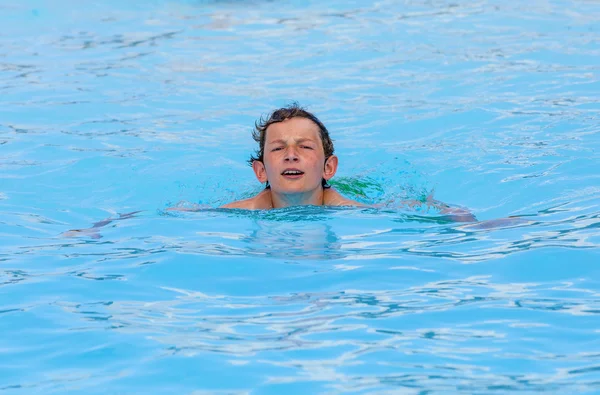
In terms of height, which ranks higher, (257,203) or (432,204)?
(257,203)

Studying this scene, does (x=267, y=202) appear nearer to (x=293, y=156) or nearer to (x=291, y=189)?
(x=291, y=189)

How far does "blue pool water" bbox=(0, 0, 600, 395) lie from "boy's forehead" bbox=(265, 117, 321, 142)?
0.49m

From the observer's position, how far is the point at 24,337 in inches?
162

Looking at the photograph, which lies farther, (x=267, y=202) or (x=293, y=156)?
(x=267, y=202)

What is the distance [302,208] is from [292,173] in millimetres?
234

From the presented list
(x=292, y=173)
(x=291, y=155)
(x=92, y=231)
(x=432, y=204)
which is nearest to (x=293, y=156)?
(x=291, y=155)

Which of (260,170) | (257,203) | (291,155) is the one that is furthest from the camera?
(260,170)

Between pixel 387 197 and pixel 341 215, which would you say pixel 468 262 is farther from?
pixel 387 197

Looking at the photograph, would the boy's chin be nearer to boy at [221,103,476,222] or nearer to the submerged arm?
boy at [221,103,476,222]

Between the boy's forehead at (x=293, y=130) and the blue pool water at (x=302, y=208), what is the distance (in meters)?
0.49

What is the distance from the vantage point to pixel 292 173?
6.25 m

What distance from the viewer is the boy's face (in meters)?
6.22

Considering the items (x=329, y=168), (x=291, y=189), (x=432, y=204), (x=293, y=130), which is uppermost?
(x=293, y=130)

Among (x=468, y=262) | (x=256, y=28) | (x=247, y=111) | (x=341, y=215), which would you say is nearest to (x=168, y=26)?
(x=256, y=28)
